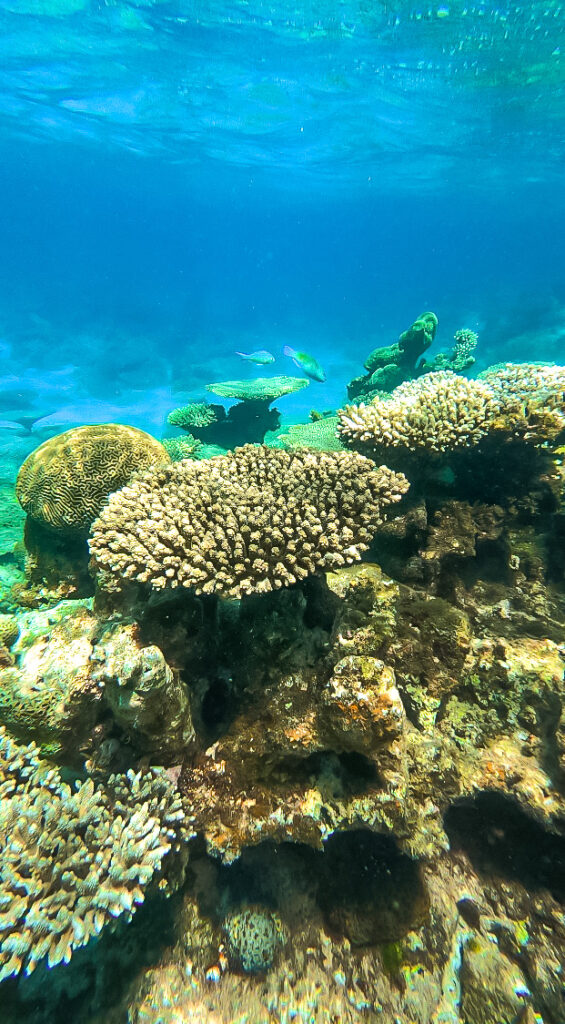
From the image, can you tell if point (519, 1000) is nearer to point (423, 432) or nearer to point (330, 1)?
point (423, 432)

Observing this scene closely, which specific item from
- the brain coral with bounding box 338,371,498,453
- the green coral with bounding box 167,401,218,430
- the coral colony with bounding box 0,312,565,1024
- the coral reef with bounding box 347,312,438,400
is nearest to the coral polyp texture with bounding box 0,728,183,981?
the coral colony with bounding box 0,312,565,1024

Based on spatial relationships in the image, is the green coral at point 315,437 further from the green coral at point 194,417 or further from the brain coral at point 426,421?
the green coral at point 194,417

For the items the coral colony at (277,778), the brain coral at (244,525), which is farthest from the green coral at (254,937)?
the brain coral at (244,525)

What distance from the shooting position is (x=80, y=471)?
16.0ft

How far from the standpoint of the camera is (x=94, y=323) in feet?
149

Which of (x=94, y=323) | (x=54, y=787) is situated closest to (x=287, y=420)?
(x=54, y=787)

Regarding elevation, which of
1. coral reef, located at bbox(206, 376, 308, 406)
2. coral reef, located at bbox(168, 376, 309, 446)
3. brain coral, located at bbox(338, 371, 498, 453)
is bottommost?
brain coral, located at bbox(338, 371, 498, 453)

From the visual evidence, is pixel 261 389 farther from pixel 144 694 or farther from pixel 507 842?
pixel 507 842

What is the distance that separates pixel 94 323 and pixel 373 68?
3457cm

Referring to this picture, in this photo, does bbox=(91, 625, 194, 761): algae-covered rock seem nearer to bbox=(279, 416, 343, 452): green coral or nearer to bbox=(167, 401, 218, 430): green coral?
bbox=(279, 416, 343, 452): green coral

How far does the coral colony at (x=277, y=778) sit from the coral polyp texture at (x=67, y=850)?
0.01 meters

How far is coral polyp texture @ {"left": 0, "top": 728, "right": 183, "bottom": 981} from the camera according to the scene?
2441mm

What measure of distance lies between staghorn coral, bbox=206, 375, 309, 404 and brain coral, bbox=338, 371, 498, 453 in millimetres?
3650

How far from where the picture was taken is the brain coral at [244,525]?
3.09 meters
